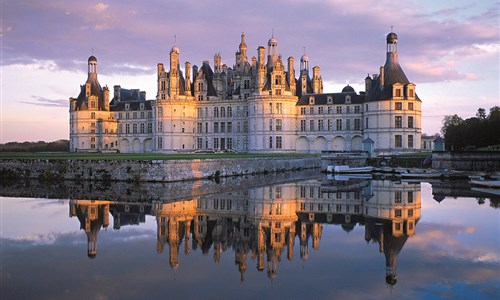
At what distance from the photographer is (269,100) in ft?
184

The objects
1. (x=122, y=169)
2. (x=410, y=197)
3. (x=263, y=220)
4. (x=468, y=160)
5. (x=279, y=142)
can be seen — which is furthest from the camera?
(x=279, y=142)

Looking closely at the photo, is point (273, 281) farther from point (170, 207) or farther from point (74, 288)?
point (170, 207)

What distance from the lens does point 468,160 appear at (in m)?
37.5

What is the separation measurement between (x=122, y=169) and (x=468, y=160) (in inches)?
1013

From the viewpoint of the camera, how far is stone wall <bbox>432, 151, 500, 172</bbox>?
36.3 meters

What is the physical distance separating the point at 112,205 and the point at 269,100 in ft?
128

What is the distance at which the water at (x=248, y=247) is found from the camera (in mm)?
8570

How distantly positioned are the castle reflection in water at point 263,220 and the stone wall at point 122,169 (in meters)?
6.44

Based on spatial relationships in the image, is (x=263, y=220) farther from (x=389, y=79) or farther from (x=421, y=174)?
(x=389, y=79)

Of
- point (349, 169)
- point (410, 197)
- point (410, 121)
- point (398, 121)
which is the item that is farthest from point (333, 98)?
point (410, 197)

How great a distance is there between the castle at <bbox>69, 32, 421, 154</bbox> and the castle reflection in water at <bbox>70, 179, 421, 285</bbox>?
2878 centimetres

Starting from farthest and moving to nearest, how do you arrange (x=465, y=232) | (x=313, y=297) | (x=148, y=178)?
(x=148, y=178), (x=465, y=232), (x=313, y=297)

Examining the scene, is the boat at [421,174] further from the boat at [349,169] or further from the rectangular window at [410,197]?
the rectangular window at [410,197]

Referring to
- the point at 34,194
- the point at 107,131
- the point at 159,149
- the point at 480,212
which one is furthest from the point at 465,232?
the point at 107,131
